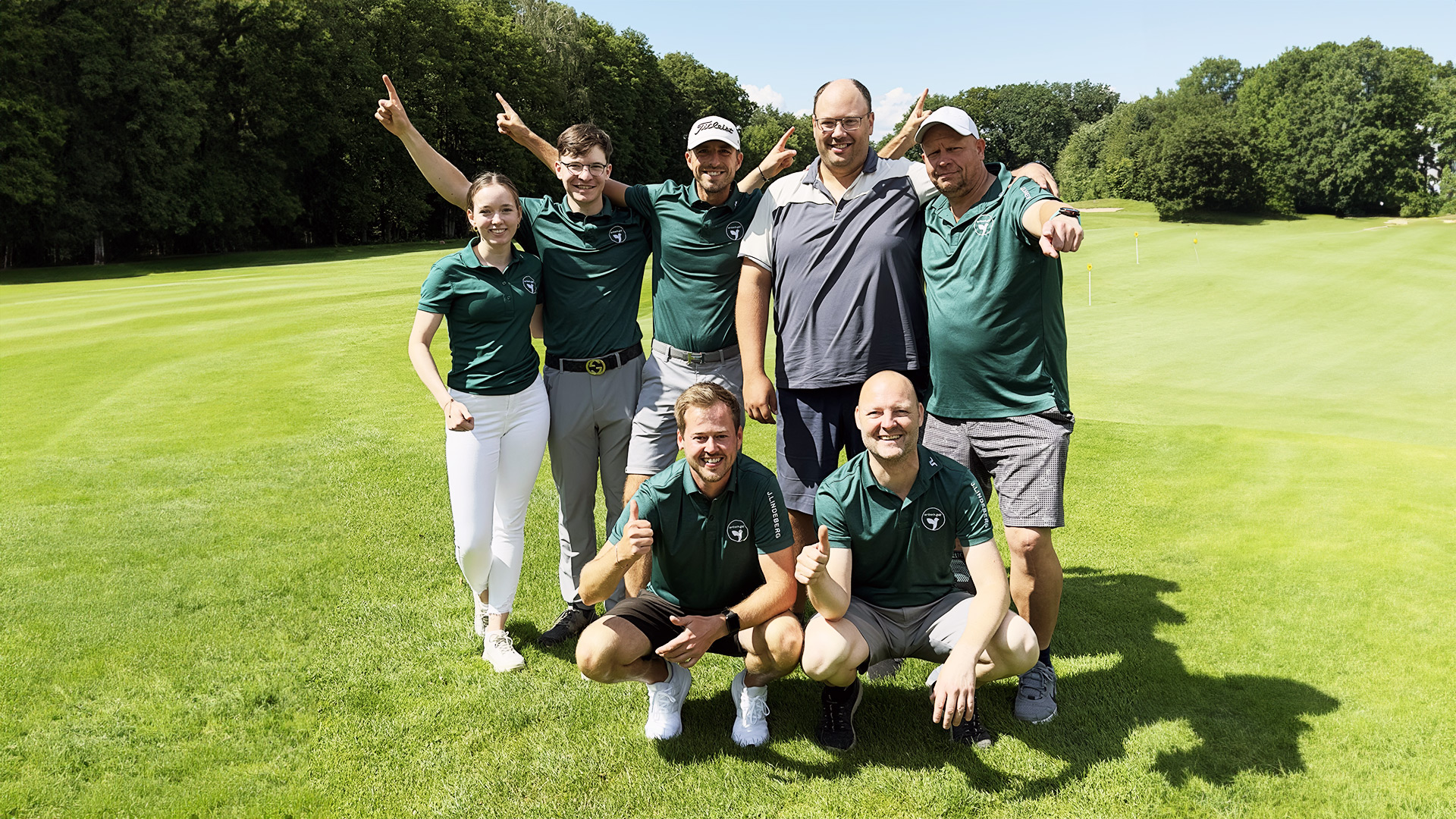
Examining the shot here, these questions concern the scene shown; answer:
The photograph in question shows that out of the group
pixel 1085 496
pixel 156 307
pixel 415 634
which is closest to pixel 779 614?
pixel 415 634

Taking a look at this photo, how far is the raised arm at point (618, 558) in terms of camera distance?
364 cm

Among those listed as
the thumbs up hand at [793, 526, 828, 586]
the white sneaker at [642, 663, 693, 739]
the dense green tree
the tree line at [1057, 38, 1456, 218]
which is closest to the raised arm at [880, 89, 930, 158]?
the thumbs up hand at [793, 526, 828, 586]

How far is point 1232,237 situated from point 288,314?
33.5 meters

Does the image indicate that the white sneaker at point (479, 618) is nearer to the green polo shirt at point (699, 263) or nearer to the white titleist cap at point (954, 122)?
the green polo shirt at point (699, 263)

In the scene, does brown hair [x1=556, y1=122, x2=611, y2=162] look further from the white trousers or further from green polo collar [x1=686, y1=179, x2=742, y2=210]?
the white trousers

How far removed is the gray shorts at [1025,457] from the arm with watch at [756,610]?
1.08 meters

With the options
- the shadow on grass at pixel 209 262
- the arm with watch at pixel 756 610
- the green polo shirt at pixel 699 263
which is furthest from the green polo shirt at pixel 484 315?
the shadow on grass at pixel 209 262

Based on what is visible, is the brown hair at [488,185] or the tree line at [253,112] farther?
the tree line at [253,112]

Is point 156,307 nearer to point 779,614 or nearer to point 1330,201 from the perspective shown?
point 779,614

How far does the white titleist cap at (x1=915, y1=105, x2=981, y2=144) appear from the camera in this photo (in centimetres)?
402

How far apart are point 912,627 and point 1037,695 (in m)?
0.73

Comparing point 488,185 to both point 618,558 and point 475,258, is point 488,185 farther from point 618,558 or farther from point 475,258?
point 618,558

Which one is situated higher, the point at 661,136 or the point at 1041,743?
the point at 661,136

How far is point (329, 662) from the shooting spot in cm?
470
